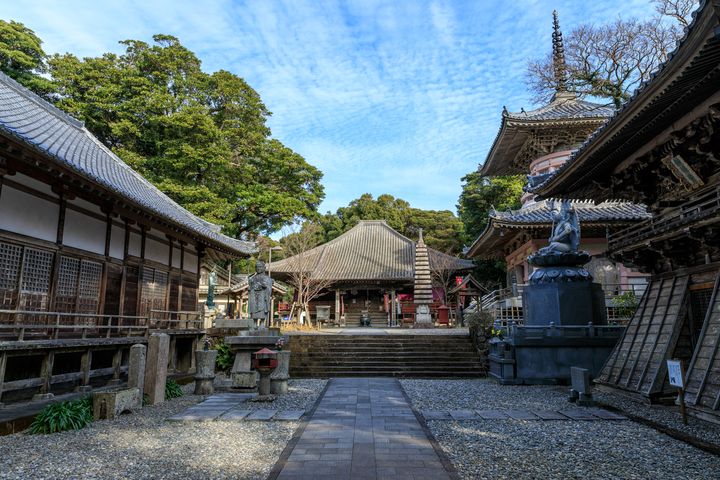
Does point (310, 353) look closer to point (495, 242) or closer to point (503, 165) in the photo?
point (495, 242)

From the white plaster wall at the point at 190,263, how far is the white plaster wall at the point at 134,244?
130 inches

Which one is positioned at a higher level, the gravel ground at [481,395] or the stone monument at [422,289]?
the stone monument at [422,289]

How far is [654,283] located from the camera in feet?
33.0

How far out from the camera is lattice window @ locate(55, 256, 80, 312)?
32.8 feet

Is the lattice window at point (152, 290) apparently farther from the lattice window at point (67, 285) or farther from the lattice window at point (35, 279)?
the lattice window at point (35, 279)

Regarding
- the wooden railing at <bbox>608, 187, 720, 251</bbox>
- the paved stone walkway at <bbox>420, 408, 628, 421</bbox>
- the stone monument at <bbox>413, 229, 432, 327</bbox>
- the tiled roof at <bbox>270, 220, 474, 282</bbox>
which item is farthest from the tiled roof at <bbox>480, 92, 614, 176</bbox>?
the paved stone walkway at <bbox>420, 408, 628, 421</bbox>

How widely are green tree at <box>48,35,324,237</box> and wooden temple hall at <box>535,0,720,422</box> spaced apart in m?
21.8

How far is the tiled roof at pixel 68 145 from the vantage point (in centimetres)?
844

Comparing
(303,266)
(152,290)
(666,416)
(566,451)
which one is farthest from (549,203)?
(303,266)

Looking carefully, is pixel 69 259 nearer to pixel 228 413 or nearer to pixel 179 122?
pixel 228 413

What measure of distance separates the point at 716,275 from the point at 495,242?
14.1 meters

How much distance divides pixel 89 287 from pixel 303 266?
19.1 m

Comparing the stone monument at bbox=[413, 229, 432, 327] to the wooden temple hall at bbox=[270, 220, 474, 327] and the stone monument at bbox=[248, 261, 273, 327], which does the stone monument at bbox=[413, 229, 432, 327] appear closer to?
the wooden temple hall at bbox=[270, 220, 474, 327]

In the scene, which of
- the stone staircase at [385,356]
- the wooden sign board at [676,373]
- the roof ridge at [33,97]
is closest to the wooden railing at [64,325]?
the stone staircase at [385,356]
